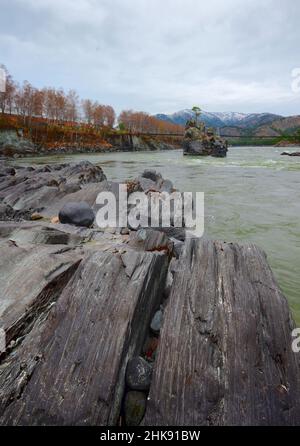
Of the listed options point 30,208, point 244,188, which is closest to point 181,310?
point 30,208

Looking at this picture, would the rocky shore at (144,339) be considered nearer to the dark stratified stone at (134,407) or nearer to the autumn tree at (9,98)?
the dark stratified stone at (134,407)

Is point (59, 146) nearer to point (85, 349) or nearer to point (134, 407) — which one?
point (85, 349)

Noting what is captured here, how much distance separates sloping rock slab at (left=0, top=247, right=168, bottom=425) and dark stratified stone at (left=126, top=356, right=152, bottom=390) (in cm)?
7

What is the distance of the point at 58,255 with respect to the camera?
4.46 meters

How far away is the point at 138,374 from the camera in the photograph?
3143 millimetres

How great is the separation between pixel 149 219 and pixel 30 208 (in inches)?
184

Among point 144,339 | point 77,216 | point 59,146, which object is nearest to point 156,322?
point 144,339

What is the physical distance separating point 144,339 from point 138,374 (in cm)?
60

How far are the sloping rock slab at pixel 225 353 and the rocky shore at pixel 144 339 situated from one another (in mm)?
11

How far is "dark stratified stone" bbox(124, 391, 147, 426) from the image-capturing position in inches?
115

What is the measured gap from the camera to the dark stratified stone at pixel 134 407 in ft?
9.55

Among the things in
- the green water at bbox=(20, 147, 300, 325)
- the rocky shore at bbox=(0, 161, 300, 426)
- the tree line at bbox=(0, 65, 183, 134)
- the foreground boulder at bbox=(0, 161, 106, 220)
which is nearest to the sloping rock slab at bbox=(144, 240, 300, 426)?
the rocky shore at bbox=(0, 161, 300, 426)

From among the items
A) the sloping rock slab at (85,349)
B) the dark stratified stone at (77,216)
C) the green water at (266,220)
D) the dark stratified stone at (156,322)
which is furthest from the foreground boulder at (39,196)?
the dark stratified stone at (156,322)
